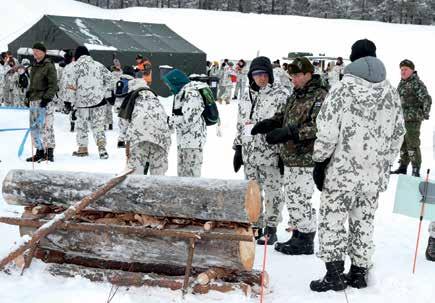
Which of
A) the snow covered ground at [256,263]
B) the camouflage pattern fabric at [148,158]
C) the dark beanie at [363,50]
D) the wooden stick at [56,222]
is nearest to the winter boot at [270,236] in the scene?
the snow covered ground at [256,263]

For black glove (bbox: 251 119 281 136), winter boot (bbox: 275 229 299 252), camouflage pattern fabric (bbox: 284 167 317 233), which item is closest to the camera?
camouflage pattern fabric (bbox: 284 167 317 233)

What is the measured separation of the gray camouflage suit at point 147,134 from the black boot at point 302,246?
175cm

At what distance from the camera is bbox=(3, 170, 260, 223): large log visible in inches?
174

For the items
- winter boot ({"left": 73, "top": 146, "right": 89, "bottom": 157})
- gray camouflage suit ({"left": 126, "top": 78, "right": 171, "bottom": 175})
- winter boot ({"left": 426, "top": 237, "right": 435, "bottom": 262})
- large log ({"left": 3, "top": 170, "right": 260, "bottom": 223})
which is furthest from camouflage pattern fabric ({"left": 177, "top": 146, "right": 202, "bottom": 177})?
winter boot ({"left": 73, "top": 146, "right": 89, "bottom": 157})

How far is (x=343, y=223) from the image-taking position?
468 centimetres

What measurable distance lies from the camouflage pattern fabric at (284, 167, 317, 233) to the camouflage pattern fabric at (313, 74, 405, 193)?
0.92 m

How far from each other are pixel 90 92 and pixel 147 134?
4.47 meters

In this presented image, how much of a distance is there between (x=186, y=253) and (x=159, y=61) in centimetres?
1705

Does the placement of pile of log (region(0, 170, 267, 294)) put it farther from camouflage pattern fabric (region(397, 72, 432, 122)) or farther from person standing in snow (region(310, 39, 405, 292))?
camouflage pattern fabric (region(397, 72, 432, 122))

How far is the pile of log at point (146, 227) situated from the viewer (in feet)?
14.5

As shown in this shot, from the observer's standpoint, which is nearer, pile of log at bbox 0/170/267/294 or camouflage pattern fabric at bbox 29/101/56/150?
pile of log at bbox 0/170/267/294

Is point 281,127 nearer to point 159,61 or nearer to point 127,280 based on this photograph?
point 127,280

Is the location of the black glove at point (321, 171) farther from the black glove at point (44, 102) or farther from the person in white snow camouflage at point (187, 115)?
the black glove at point (44, 102)

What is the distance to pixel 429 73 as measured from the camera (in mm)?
34094
